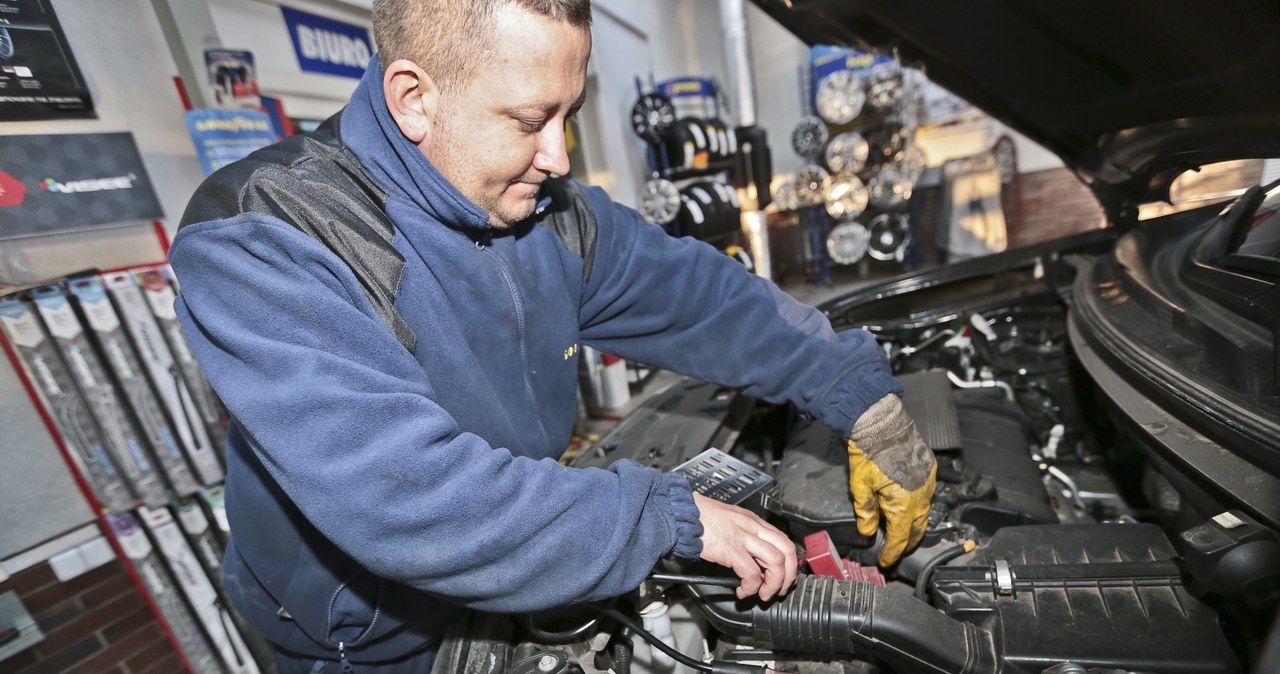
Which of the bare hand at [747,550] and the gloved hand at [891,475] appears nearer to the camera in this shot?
the bare hand at [747,550]

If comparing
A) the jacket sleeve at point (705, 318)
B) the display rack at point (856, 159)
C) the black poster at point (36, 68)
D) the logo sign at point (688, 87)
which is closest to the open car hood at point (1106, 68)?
the jacket sleeve at point (705, 318)

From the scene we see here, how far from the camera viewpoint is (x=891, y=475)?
40.3 inches

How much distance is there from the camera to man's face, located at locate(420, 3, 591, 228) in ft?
2.56

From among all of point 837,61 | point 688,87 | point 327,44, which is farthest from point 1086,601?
point 837,61

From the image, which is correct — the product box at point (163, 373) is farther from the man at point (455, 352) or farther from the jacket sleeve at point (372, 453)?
the jacket sleeve at point (372, 453)

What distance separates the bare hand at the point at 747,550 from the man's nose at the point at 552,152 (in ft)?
1.89

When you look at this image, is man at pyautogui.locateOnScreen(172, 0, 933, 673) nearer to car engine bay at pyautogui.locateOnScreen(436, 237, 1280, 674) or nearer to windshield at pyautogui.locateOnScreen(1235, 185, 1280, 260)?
car engine bay at pyautogui.locateOnScreen(436, 237, 1280, 674)

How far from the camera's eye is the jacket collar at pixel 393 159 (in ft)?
2.86

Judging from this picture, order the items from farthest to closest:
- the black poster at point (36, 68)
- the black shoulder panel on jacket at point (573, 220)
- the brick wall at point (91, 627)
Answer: the brick wall at point (91, 627)
the black poster at point (36, 68)
the black shoulder panel on jacket at point (573, 220)

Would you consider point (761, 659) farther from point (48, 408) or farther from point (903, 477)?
point (48, 408)

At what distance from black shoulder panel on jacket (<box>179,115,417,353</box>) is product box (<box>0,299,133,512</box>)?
132 cm

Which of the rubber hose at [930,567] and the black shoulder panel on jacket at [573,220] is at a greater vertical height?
the black shoulder panel on jacket at [573,220]

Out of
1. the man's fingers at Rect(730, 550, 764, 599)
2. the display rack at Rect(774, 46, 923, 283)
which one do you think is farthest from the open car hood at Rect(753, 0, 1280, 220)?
the display rack at Rect(774, 46, 923, 283)

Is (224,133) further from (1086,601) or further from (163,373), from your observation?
(1086,601)
